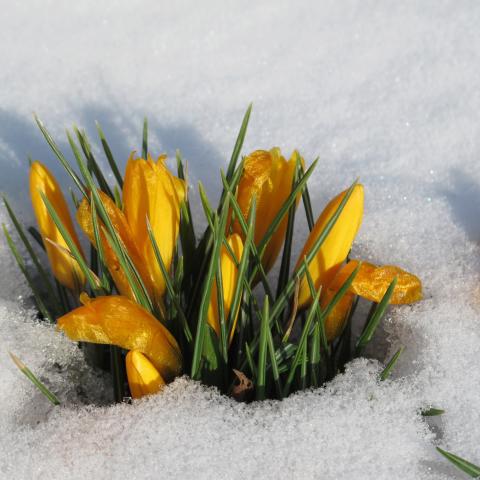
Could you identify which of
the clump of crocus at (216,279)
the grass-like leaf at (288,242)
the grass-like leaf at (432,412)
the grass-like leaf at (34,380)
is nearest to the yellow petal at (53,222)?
the clump of crocus at (216,279)

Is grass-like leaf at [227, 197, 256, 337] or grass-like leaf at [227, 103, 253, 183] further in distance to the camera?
grass-like leaf at [227, 103, 253, 183]

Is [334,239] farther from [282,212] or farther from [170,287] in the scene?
[170,287]

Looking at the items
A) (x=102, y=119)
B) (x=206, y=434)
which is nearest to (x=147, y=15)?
(x=102, y=119)

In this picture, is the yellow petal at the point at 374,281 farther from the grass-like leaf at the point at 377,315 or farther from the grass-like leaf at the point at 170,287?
the grass-like leaf at the point at 170,287

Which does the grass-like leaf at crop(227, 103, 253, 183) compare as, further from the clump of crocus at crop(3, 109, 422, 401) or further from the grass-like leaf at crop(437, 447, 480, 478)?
the grass-like leaf at crop(437, 447, 480, 478)

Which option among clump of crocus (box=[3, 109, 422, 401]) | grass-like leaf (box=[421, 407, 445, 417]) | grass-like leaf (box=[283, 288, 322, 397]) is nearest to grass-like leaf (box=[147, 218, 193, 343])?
clump of crocus (box=[3, 109, 422, 401])

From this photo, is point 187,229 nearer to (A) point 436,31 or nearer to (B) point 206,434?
(B) point 206,434
